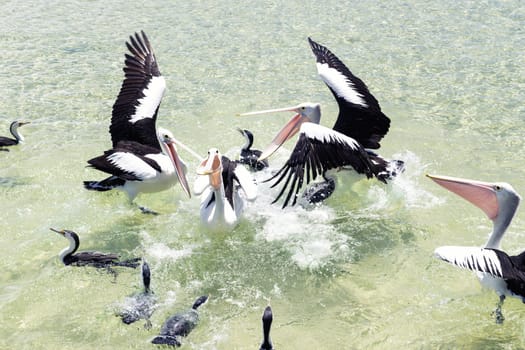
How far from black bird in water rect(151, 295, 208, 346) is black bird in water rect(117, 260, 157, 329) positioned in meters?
0.18

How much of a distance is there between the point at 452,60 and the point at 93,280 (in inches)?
225

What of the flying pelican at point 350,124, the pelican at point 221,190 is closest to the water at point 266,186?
the pelican at point 221,190

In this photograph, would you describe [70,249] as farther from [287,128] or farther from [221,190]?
[287,128]

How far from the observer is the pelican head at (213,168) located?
14.4 feet

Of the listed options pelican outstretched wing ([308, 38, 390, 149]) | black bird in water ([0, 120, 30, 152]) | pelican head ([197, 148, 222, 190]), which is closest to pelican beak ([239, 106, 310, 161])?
pelican outstretched wing ([308, 38, 390, 149])

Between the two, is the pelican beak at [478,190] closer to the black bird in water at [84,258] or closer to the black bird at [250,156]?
the black bird at [250,156]

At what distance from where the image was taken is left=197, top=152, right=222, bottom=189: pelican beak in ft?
14.4

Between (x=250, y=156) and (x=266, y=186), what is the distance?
38cm

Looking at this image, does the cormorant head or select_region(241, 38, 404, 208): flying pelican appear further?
select_region(241, 38, 404, 208): flying pelican

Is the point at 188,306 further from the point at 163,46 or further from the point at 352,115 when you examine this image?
the point at 163,46

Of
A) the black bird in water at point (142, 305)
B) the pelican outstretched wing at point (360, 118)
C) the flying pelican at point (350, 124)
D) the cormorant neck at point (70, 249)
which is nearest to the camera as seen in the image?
the black bird in water at point (142, 305)

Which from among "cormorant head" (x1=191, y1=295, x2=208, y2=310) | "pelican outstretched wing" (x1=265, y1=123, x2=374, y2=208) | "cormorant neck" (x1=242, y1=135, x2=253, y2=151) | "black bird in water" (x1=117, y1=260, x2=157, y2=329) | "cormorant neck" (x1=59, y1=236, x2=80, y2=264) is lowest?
"black bird in water" (x1=117, y1=260, x2=157, y2=329)

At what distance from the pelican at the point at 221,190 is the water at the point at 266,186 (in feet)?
0.61

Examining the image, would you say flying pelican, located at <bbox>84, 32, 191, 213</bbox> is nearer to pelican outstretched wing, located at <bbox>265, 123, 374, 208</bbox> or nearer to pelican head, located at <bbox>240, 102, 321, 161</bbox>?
pelican head, located at <bbox>240, 102, 321, 161</bbox>
